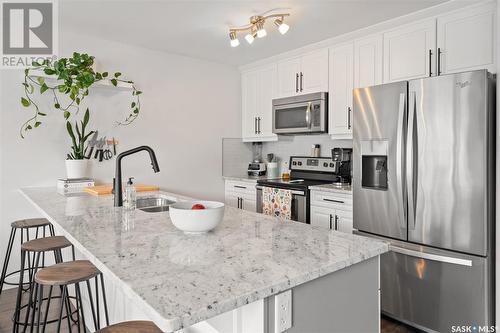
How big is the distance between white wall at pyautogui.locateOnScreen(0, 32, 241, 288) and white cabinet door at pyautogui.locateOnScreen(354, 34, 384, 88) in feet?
5.91

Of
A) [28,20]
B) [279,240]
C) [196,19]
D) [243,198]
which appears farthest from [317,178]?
[28,20]

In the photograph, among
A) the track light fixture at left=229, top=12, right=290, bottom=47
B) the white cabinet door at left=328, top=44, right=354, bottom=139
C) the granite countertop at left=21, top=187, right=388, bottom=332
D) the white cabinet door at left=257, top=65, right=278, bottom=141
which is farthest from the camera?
the white cabinet door at left=257, top=65, right=278, bottom=141

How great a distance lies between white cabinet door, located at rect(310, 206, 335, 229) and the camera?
3170mm

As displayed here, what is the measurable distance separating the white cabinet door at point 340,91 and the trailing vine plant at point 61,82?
6.85 feet

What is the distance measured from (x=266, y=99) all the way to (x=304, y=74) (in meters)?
0.65

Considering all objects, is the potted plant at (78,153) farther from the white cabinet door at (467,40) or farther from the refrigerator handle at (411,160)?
the white cabinet door at (467,40)

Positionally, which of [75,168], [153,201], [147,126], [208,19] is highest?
[208,19]

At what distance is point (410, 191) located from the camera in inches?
93.4

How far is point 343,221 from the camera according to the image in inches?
120

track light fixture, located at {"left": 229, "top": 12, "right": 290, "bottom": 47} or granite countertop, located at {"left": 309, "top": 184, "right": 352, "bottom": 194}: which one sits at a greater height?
track light fixture, located at {"left": 229, "top": 12, "right": 290, "bottom": 47}

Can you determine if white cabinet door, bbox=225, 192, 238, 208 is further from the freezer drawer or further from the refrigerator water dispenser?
the freezer drawer

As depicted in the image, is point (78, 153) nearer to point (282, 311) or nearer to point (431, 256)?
point (282, 311)

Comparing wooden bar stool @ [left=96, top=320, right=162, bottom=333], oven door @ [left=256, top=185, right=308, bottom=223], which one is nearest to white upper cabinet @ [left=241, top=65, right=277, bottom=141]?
oven door @ [left=256, top=185, right=308, bottom=223]

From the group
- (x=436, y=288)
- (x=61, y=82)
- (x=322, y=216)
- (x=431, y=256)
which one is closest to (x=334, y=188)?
(x=322, y=216)
